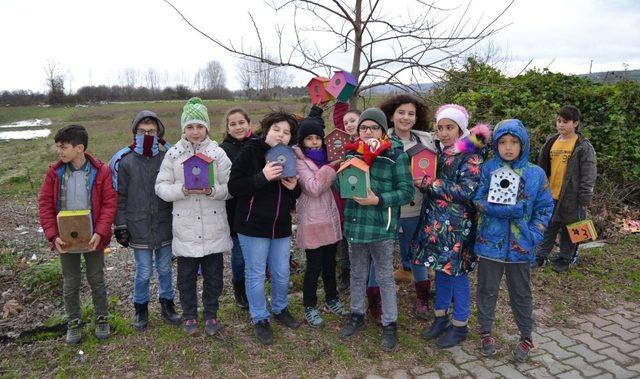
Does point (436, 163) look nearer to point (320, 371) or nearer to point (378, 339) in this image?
point (378, 339)

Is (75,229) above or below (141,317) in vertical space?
above

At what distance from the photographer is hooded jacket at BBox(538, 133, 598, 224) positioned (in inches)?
200

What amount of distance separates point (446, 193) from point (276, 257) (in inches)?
57.5

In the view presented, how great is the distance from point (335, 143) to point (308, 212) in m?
0.63

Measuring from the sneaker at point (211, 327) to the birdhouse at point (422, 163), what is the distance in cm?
205

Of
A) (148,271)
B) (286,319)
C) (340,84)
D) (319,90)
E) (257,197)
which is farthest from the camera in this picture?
(319,90)

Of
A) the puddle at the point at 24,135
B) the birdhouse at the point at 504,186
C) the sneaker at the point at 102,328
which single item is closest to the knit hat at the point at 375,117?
the birdhouse at the point at 504,186

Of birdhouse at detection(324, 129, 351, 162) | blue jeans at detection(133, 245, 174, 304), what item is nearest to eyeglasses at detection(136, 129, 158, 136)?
blue jeans at detection(133, 245, 174, 304)

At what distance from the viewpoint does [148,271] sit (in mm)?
3588

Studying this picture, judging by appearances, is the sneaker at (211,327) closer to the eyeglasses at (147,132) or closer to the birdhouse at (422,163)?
the eyeglasses at (147,132)

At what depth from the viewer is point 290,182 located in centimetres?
339

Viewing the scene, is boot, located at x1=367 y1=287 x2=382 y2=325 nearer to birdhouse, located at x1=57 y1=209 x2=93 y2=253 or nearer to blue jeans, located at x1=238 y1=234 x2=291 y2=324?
blue jeans, located at x1=238 y1=234 x2=291 y2=324

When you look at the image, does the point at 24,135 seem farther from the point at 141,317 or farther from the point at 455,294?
the point at 455,294

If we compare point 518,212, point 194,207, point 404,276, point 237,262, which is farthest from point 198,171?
point 404,276
